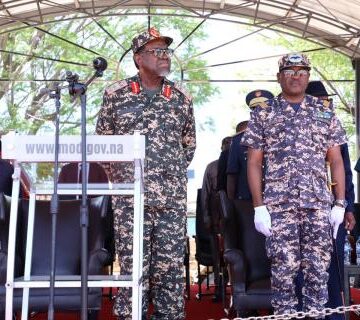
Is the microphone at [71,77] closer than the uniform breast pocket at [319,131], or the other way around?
the microphone at [71,77]

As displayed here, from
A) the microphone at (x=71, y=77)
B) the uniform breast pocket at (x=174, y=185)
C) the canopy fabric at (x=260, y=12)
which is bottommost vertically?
the uniform breast pocket at (x=174, y=185)

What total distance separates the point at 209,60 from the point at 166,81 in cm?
1948

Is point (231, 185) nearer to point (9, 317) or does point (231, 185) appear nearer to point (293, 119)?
point (293, 119)

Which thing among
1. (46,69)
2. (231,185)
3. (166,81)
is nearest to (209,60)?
(46,69)

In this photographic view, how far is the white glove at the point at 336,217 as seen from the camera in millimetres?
4602

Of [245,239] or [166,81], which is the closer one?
[166,81]

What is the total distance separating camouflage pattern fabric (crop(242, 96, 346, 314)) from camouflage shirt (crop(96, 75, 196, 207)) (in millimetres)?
524

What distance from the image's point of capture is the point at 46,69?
891 inches

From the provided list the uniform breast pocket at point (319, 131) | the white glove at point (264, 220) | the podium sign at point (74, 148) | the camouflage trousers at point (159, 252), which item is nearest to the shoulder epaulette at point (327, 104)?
the uniform breast pocket at point (319, 131)

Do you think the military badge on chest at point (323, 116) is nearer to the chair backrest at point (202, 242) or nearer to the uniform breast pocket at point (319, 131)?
the uniform breast pocket at point (319, 131)

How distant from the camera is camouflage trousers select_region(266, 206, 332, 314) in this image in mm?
4469

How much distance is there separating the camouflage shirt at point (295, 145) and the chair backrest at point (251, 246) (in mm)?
944

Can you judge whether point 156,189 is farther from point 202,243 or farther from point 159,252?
point 202,243

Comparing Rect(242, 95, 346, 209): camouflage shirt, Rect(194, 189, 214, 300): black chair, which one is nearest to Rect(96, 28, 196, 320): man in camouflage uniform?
Rect(242, 95, 346, 209): camouflage shirt
